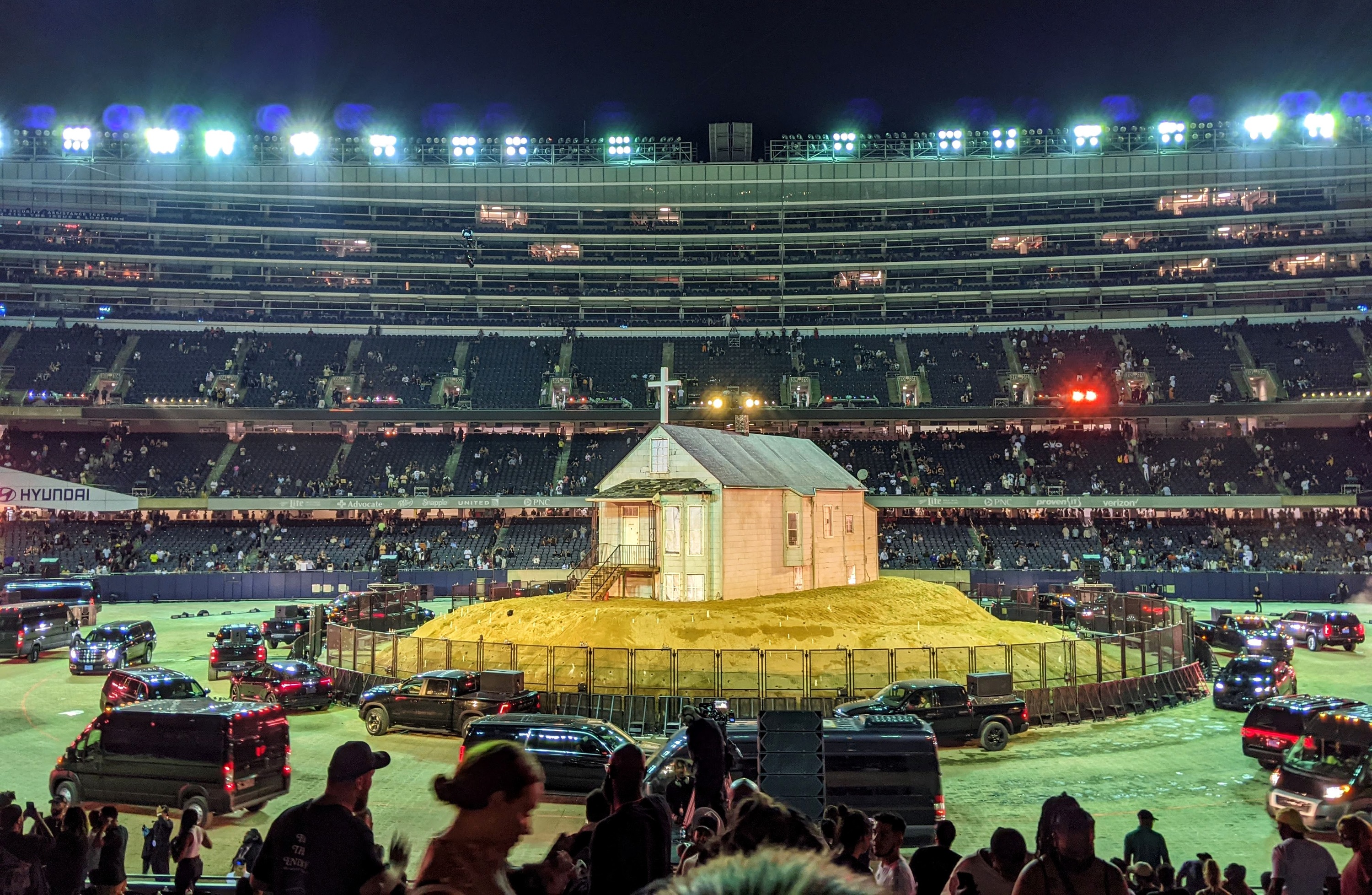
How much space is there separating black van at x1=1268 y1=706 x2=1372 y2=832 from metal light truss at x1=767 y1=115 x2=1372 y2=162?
64.7 metres

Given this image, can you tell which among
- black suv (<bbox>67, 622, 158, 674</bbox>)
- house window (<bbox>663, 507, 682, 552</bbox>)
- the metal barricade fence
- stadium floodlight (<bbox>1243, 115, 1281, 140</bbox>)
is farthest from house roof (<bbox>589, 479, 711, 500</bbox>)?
stadium floodlight (<bbox>1243, 115, 1281, 140</bbox>)

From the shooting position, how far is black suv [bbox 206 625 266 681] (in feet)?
94.6

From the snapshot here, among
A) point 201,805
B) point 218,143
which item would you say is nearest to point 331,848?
point 201,805

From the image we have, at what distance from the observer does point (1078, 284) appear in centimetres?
7119

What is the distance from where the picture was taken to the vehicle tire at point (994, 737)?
20.9 m

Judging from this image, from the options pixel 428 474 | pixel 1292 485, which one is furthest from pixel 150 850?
pixel 1292 485

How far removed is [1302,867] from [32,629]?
39.8m

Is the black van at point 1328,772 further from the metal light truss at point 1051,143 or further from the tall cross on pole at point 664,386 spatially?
the metal light truss at point 1051,143

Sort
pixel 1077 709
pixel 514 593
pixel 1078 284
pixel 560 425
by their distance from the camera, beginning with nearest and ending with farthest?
pixel 1077 709, pixel 514 593, pixel 560 425, pixel 1078 284

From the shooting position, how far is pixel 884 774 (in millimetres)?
14312

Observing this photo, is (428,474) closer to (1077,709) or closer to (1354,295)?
(1077,709)

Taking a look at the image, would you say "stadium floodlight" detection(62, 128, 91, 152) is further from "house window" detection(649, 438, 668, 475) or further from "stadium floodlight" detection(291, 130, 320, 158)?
"house window" detection(649, 438, 668, 475)

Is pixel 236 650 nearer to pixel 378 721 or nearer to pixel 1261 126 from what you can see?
pixel 378 721

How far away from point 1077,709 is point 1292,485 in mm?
44590
